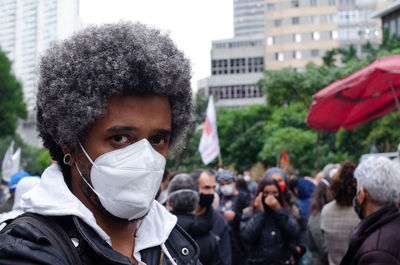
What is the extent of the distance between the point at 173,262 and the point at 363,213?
99.1 inches

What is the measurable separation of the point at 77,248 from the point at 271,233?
4.66 m

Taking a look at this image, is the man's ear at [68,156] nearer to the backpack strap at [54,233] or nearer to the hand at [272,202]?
the backpack strap at [54,233]

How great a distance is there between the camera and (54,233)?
1.51 metres

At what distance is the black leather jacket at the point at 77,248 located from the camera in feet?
4.63

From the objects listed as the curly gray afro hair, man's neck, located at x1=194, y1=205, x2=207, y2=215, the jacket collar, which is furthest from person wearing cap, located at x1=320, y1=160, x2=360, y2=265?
the curly gray afro hair

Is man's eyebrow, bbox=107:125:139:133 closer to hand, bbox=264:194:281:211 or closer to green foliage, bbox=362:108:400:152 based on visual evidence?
hand, bbox=264:194:281:211

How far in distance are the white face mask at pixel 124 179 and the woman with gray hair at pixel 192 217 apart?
335 cm

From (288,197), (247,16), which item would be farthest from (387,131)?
Result: (247,16)

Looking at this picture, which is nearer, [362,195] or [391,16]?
[362,195]

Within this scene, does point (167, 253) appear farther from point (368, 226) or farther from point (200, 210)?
point (200, 210)

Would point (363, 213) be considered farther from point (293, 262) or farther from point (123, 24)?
point (123, 24)

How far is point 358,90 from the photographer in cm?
583

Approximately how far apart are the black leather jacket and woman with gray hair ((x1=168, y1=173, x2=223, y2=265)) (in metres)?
3.04

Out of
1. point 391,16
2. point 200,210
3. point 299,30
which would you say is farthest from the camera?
point 299,30
